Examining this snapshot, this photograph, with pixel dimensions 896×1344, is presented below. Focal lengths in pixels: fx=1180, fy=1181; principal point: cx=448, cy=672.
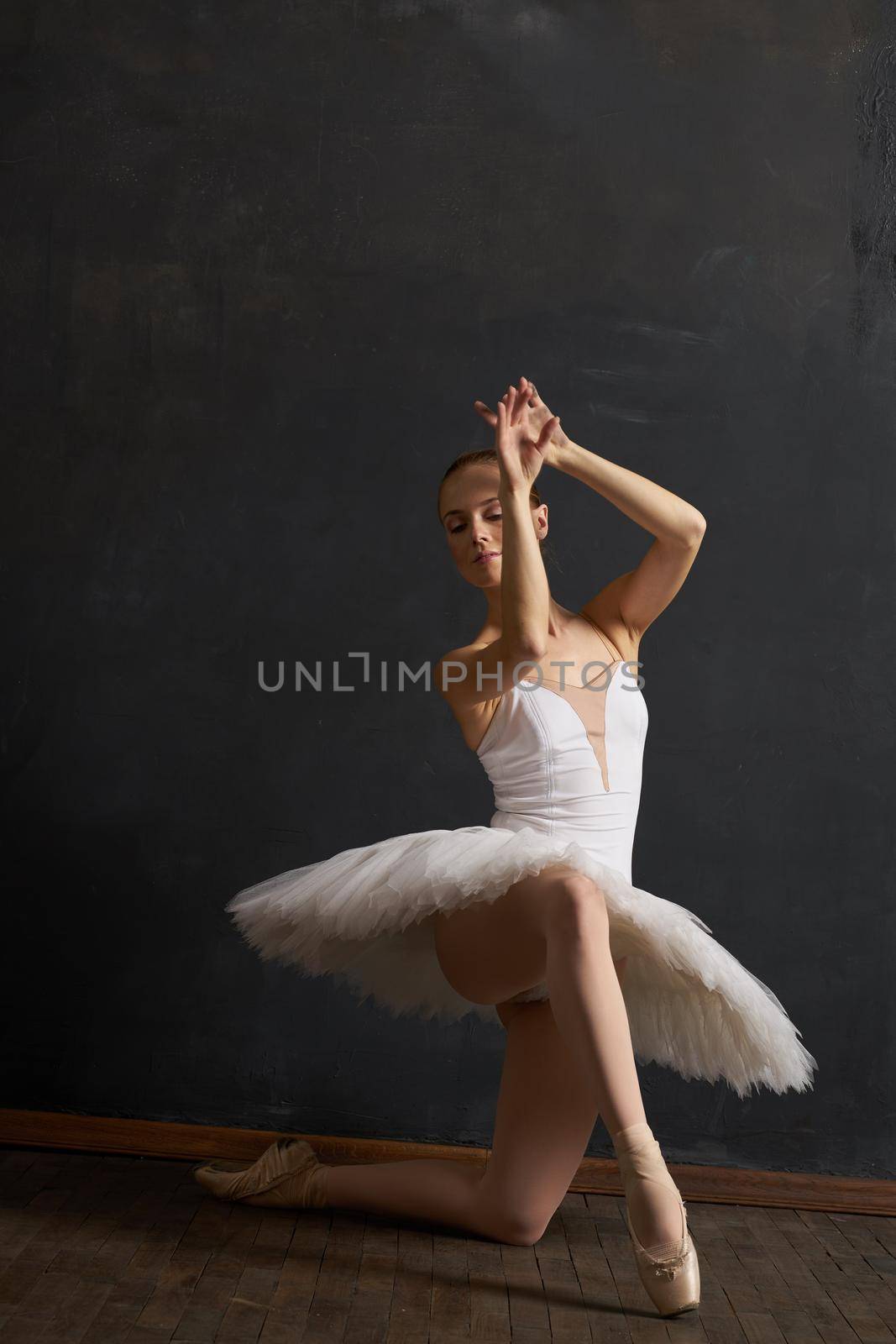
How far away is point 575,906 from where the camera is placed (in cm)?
188

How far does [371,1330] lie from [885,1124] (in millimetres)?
1410

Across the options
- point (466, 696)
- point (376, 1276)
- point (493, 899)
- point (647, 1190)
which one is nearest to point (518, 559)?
point (466, 696)

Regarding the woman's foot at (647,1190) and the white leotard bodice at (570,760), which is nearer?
the woman's foot at (647,1190)

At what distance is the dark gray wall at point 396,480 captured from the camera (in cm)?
276

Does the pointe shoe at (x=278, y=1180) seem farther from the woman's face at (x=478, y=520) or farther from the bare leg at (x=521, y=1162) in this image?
the woman's face at (x=478, y=520)

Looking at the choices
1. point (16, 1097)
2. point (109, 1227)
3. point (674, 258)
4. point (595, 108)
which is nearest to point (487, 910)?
point (109, 1227)

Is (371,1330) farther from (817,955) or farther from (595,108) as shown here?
(595,108)

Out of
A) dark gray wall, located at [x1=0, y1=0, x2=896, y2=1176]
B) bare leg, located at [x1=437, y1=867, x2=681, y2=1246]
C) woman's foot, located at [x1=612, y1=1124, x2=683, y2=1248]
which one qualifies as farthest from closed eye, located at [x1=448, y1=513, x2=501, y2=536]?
woman's foot, located at [x1=612, y1=1124, x2=683, y2=1248]

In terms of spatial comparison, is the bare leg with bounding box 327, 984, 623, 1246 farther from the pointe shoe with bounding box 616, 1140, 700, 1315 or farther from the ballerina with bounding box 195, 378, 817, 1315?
the pointe shoe with bounding box 616, 1140, 700, 1315

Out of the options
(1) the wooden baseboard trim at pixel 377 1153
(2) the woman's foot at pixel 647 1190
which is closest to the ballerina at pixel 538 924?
(2) the woman's foot at pixel 647 1190

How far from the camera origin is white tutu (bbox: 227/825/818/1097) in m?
1.98

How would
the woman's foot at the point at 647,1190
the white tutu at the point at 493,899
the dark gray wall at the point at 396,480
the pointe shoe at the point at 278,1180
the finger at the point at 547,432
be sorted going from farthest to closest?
the dark gray wall at the point at 396,480 → the pointe shoe at the point at 278,1180 → the finger at the point at 547,432 → the white tutu at the point at 493,899 → the woman's foot at the point at 647,1190

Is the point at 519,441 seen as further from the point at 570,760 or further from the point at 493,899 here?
the point at 493,899

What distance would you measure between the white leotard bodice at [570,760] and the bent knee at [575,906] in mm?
243
